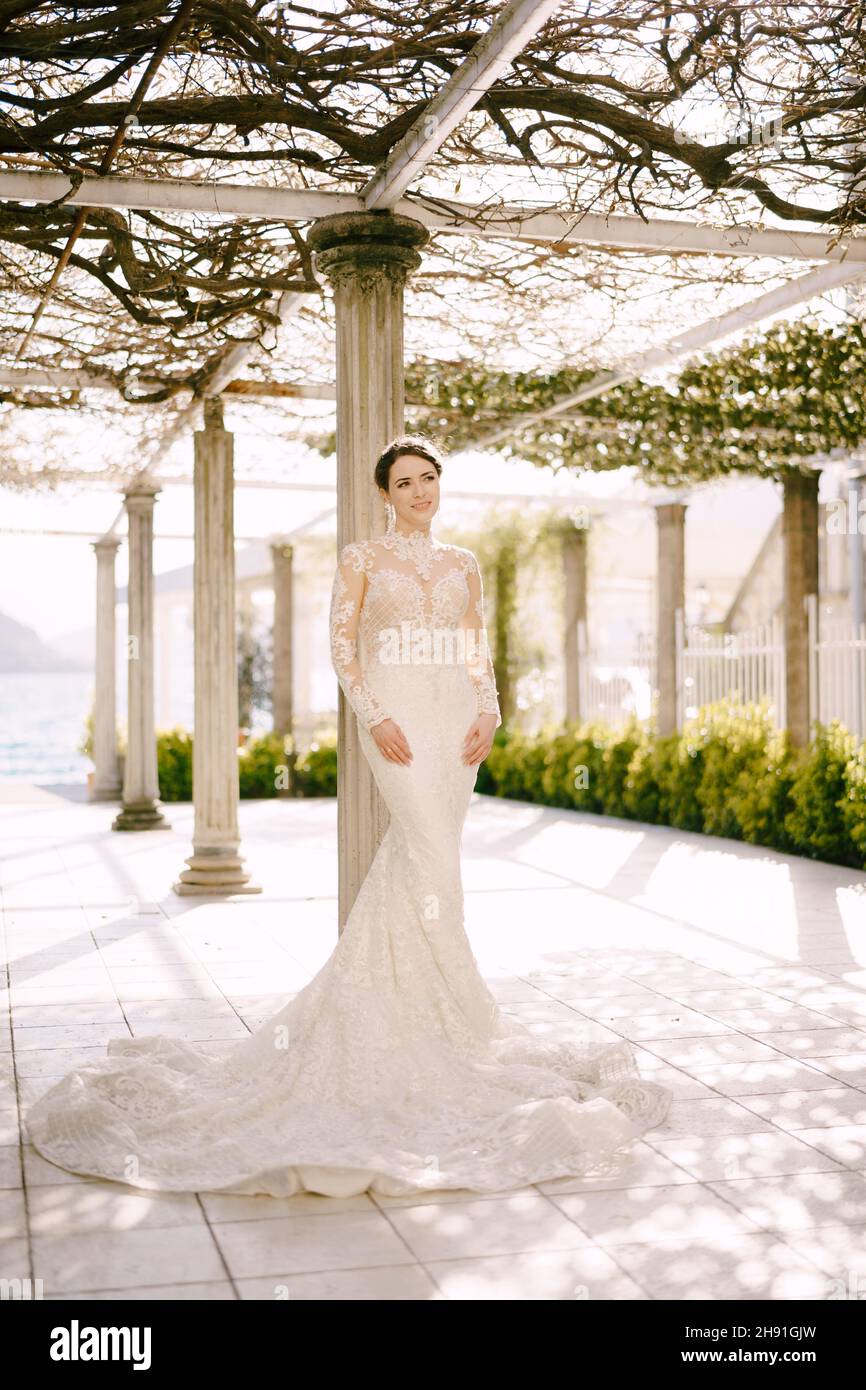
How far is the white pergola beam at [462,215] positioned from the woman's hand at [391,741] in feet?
7.01

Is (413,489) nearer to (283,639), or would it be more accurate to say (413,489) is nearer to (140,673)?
(140,673)

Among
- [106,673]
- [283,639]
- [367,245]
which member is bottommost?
[106,673]

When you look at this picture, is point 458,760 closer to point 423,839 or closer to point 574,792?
point 423,839

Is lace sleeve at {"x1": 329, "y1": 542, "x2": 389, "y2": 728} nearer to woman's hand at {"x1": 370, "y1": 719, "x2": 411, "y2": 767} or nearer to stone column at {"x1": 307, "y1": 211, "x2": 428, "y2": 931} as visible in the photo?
woman's hand at {"x1": 370, "y1": 719, "x2": 411, "y2": 767}

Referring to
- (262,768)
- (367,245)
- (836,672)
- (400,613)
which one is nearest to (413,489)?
(400,613)

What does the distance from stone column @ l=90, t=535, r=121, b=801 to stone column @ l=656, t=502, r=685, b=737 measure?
22.0ft

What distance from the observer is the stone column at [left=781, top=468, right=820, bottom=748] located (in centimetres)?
1202

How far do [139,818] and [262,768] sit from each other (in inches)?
185

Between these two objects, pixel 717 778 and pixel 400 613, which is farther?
pixel 717 778

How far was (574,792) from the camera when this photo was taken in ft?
52.5

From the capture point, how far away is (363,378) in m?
5.46

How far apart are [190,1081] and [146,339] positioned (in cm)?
486

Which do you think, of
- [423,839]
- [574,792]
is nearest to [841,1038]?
[423,839]

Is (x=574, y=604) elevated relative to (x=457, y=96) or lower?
lower
